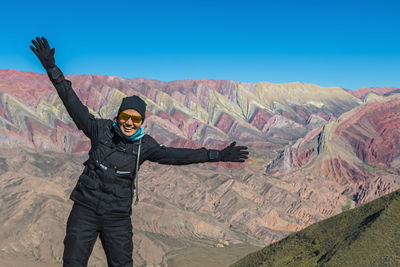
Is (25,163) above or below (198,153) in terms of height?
below

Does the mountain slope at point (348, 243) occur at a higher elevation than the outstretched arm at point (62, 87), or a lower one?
lower

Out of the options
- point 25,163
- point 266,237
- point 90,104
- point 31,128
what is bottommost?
point 266,237

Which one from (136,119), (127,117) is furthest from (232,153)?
(127,117)

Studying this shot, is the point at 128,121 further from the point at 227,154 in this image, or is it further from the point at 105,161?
the point at 227,154

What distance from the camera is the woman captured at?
182 inches

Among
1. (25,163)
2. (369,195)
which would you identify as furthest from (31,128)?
(369,195)

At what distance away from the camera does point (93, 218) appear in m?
4.63

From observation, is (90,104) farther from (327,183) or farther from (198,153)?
(198,153)

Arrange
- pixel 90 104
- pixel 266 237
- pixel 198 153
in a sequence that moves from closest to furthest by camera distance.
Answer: pixel 198 153 < pixel 266 237 < pixel 90 104

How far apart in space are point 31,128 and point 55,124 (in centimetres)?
1027

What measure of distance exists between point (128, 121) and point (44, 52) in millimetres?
1254

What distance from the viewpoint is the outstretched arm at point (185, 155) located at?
500 cm

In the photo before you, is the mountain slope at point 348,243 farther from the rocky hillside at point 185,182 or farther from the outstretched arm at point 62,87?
the rocky hillside at point 185,182

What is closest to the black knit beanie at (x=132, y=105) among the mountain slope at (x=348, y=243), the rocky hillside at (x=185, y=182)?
the mountain slope at (x=348, y=243)
